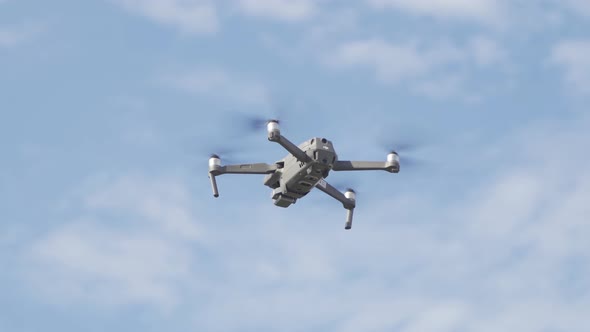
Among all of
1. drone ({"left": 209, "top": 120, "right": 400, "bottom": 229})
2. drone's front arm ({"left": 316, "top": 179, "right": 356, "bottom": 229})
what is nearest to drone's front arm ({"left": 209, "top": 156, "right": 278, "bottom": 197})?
drone ({"left": 209, "top": 120, "right": 400, "bottom": 229})

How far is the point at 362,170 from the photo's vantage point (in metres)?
89.0

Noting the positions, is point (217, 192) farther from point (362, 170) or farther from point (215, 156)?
point (362, 170)

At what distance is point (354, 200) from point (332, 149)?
8.99 metres

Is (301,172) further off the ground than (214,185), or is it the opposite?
(214,185)

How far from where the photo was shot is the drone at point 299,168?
85125mm

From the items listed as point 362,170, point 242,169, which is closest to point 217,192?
point 242,169

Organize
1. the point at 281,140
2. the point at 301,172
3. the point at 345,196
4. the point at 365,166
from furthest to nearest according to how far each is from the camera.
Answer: the point at 345,196
the point at 365,166
the point at 301,172
the point at 281,140

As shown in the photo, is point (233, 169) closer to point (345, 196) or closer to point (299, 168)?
point (299, 168)

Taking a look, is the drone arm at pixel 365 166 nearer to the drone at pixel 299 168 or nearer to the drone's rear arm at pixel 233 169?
the drone at pixel 299 168

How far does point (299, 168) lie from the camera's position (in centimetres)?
8656

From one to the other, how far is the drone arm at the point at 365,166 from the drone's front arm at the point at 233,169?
405 cm

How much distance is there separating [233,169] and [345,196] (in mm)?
8352

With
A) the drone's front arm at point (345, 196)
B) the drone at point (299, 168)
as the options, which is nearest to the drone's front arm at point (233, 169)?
the drone at point (299, 168)

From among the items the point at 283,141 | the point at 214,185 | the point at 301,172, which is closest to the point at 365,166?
the point at 301,172
